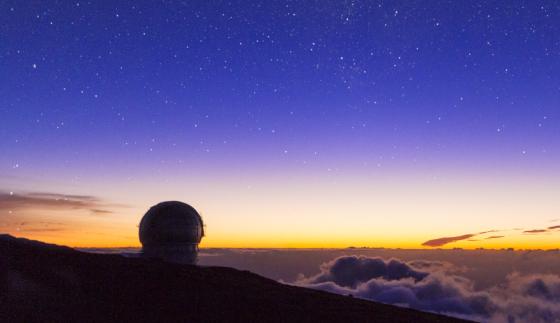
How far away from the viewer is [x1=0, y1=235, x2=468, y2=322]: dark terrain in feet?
39.8

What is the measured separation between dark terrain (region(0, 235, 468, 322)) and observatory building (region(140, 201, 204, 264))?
677 cm

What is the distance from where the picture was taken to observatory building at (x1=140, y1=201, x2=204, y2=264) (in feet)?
83.1

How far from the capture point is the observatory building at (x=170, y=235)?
83.1 feet

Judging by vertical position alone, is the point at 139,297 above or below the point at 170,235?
below

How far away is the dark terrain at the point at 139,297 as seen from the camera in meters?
12.1

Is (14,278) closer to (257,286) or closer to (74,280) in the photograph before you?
(74,280)

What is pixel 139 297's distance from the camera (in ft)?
45.2

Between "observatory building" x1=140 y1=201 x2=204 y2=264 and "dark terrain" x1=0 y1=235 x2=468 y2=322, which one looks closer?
"dark terrain" x1=0 y1=235 x2=468 y2=322

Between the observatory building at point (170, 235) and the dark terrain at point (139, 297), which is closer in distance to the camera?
the dark terrain at point (139, 297)

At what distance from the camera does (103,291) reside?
45.9ft

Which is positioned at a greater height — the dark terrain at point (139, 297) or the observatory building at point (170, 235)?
the observatory building at point (170, 235)

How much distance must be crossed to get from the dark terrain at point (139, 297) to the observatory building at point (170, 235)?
677 cm

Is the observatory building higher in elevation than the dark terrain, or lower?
higher

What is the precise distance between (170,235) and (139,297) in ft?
38.3
